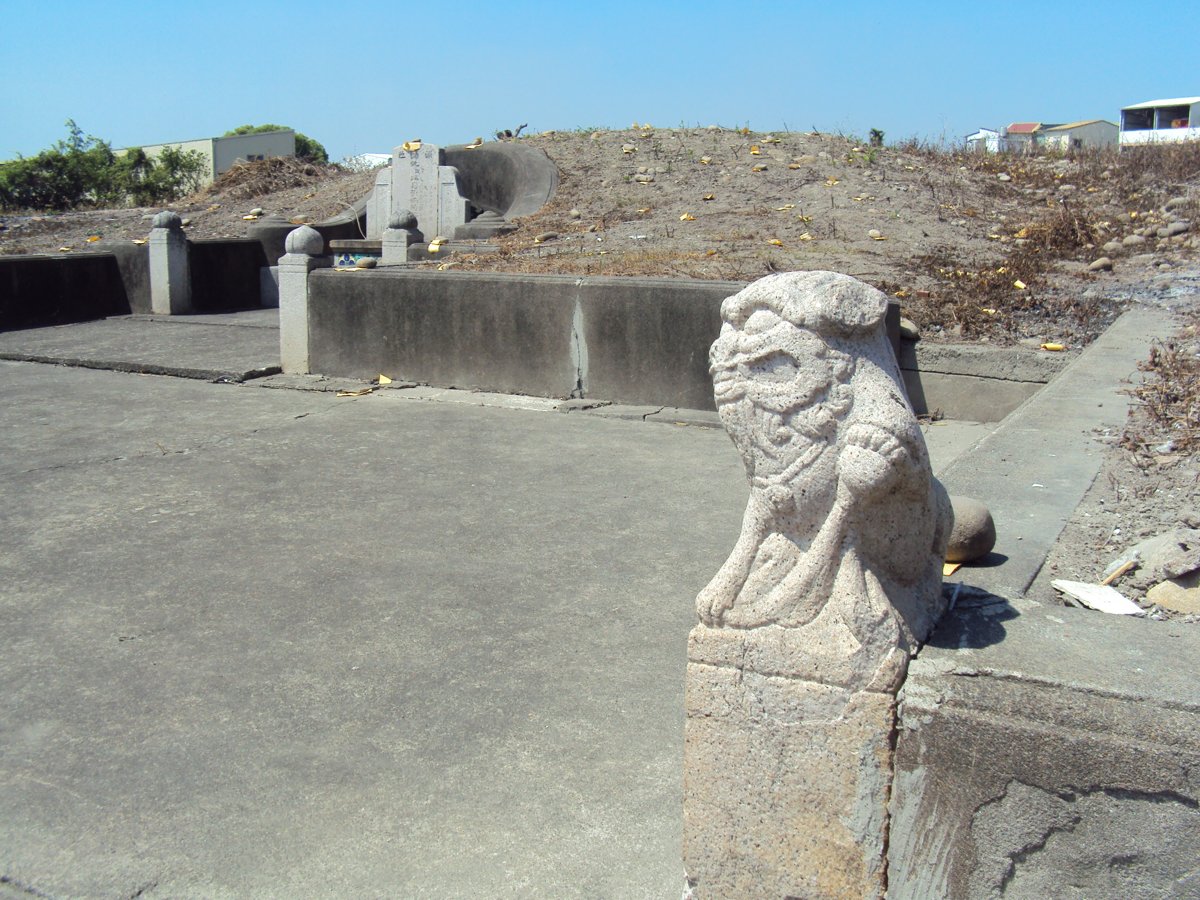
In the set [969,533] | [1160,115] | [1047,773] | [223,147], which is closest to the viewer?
[1047,773]

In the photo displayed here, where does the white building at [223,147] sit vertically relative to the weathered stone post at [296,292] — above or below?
above

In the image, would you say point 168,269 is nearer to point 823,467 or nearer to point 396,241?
point 396,241

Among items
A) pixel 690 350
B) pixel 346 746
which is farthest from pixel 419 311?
pixel 346 746

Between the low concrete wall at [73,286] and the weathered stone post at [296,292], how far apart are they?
15.1 feet

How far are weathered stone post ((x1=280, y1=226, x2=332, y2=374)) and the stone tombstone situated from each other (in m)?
7.59

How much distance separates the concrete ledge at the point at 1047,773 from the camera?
1.95 m

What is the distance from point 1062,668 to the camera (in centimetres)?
218

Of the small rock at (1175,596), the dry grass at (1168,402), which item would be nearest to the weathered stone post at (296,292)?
the dry grass at (1168,402)

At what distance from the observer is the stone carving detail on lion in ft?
7.25

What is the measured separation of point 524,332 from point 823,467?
21.2 ft

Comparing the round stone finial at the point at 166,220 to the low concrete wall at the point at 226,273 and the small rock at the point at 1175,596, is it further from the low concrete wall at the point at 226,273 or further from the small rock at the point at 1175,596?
the small rock at the point at 1175,596

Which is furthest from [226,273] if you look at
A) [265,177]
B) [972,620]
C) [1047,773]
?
[1047,773]

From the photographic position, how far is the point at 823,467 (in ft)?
7.29

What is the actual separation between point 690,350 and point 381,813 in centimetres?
542
